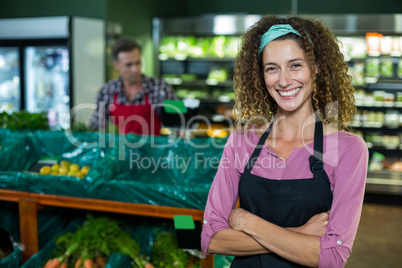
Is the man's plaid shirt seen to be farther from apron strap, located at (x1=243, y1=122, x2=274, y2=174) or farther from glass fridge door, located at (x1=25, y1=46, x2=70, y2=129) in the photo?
apron strap, located at (x1=243, y1=122, x2=274, y2=174)

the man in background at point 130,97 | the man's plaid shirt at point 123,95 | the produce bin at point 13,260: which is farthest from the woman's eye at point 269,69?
the man's plaid shirt at point 123,95

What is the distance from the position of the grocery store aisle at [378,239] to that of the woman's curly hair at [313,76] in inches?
103

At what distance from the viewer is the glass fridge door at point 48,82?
18.5 feet

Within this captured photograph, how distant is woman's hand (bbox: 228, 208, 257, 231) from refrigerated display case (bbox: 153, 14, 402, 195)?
181 inches

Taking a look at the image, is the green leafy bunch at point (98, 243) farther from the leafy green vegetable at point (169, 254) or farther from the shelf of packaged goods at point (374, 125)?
the shelf of packaged goods at point (374, 125)

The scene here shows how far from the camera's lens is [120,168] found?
2795 mm

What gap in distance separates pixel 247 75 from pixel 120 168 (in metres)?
1.29

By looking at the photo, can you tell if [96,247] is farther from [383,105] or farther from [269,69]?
[383,105]

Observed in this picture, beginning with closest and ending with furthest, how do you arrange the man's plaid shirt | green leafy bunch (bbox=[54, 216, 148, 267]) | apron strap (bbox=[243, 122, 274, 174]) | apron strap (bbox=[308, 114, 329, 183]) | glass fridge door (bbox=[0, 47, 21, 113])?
apron strap (bbox=[308, 114, 329, 183]) → apron strap (bbox=[243, 122, 274, 174]) → green leafy bunch (bbox=[54, 216, 148, 267]) → the man's plaid shirt → glass fridge door (bbox=[0, 47, 21, 113])

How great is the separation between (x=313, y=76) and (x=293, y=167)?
335 mm

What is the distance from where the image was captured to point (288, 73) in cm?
156

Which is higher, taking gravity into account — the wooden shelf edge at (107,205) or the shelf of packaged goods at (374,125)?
the shelf of packaged goods at (374,125)

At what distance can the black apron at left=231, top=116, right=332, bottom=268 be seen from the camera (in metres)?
1.53

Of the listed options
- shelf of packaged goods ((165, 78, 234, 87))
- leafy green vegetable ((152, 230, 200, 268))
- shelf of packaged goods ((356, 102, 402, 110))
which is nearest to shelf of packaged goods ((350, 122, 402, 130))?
shelf of packaged goods ((356, 102, 402, 110))
